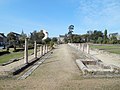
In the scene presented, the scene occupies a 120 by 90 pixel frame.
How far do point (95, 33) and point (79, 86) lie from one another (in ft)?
446

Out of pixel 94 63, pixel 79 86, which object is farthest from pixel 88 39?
pixel 79 86

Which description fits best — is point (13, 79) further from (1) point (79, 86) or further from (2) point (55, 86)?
(1) point (79, 86)

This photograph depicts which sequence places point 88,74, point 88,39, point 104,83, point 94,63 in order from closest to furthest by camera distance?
point 104,83 → point 88,74 → point 94,63 → point 88,39

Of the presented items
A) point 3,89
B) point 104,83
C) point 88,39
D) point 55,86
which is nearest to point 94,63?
point 104,83

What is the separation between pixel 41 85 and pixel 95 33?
136 meters

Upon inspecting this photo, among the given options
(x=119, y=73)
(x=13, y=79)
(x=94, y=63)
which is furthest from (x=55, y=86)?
(x=94, y=63)

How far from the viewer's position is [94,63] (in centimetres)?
1514

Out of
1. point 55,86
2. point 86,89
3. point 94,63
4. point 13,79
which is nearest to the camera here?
point 86,89

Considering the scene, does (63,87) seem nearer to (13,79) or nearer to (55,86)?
(55,86)

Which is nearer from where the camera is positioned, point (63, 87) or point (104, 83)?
point (63, 87)

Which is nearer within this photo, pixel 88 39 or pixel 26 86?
pixel 26 86

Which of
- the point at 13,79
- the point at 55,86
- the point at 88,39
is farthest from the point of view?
the point at 88,39

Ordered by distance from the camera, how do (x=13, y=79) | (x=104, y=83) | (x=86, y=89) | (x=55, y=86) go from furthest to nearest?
(x=13, y=79) → (x=104, y=83) → (x=55, y=86) → (x=86, y=89)

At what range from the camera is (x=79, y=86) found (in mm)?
7148
